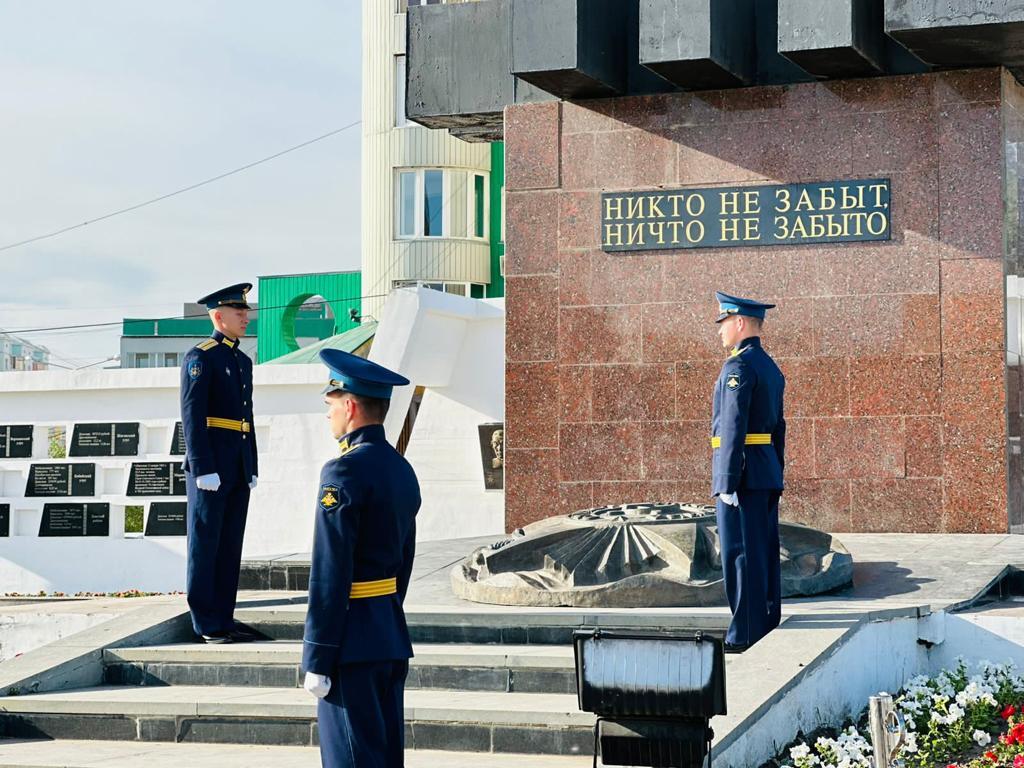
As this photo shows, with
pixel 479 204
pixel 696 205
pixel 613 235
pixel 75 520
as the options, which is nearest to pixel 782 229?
pixel 696 205

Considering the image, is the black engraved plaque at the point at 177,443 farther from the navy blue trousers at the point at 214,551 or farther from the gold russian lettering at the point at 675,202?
the navy blue trousers at the point at 214,551

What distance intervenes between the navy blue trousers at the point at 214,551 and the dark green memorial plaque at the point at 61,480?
7367 mm

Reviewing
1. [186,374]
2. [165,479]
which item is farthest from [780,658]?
[165,479]

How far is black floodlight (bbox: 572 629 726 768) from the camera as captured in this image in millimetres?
4457

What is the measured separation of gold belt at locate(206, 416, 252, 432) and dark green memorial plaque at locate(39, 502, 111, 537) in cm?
730

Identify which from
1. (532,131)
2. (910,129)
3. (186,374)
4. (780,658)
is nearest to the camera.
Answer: (780,658)

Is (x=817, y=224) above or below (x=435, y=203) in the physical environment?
below

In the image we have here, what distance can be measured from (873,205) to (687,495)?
7.30ft

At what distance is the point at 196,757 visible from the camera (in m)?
6.00

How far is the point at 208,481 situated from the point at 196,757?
63.1 inches

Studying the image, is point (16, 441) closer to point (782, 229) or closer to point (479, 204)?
point (782, 229)

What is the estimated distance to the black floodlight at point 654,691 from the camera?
446 centimetres

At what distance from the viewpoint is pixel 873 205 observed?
386 inches

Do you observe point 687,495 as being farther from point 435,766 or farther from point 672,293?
point 435,766
